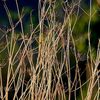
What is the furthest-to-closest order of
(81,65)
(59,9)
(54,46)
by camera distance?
(81,65) → (59,9) → (54,46)

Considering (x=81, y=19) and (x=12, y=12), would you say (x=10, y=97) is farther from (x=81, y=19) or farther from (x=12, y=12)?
(x=81, y=19)

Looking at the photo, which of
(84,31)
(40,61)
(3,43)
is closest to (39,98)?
(40,61)

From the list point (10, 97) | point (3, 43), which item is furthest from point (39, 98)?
Answer: point (10, 97)

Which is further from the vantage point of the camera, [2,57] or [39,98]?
[2,57]

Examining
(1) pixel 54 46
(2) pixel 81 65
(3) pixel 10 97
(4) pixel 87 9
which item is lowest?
(3) pixel 10 97

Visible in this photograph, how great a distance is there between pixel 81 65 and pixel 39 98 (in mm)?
590

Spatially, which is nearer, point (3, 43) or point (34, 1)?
point (3, 43)

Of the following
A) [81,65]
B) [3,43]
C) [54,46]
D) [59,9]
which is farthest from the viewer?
[81,65]

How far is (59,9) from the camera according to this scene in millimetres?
1777

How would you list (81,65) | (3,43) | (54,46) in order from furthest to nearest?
(81,65) < (3,43) < (54,46)

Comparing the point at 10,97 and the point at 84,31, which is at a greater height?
the point at 84,31

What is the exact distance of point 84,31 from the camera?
1906mm

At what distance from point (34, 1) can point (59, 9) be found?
14 cm

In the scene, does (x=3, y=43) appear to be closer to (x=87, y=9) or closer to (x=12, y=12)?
(x=12, y=12)
